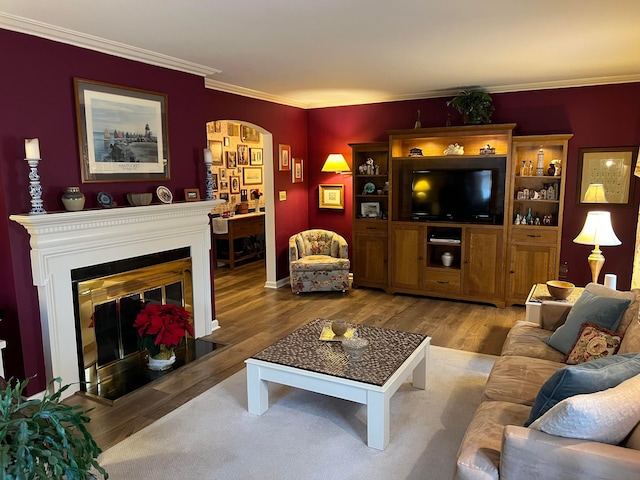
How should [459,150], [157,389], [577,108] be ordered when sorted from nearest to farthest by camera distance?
[157,389]
[577,108]
[459,150]

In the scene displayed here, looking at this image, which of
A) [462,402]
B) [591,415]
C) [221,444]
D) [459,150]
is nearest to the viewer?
[591,415]

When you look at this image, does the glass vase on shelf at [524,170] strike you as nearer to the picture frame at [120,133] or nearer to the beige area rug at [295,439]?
the beige area rug at [295,439]

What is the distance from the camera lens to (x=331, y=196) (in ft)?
22.7

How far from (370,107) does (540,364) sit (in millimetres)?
4458

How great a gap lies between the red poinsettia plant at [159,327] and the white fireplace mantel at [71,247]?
0.47m

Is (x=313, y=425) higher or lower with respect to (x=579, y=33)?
lower

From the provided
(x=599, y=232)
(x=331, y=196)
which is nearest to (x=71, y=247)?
(x=331, y=196)

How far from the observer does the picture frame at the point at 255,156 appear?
8.63 metres

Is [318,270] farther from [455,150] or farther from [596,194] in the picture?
[596,194]

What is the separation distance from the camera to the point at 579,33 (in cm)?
341

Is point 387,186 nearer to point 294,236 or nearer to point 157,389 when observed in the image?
point 294,236

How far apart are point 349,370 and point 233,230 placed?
200 inches

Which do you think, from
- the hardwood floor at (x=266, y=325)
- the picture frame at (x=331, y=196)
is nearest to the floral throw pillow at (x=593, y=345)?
the hardwood floor at (x=266, y=325)

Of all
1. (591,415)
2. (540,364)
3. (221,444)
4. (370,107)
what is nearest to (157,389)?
(221,444)
